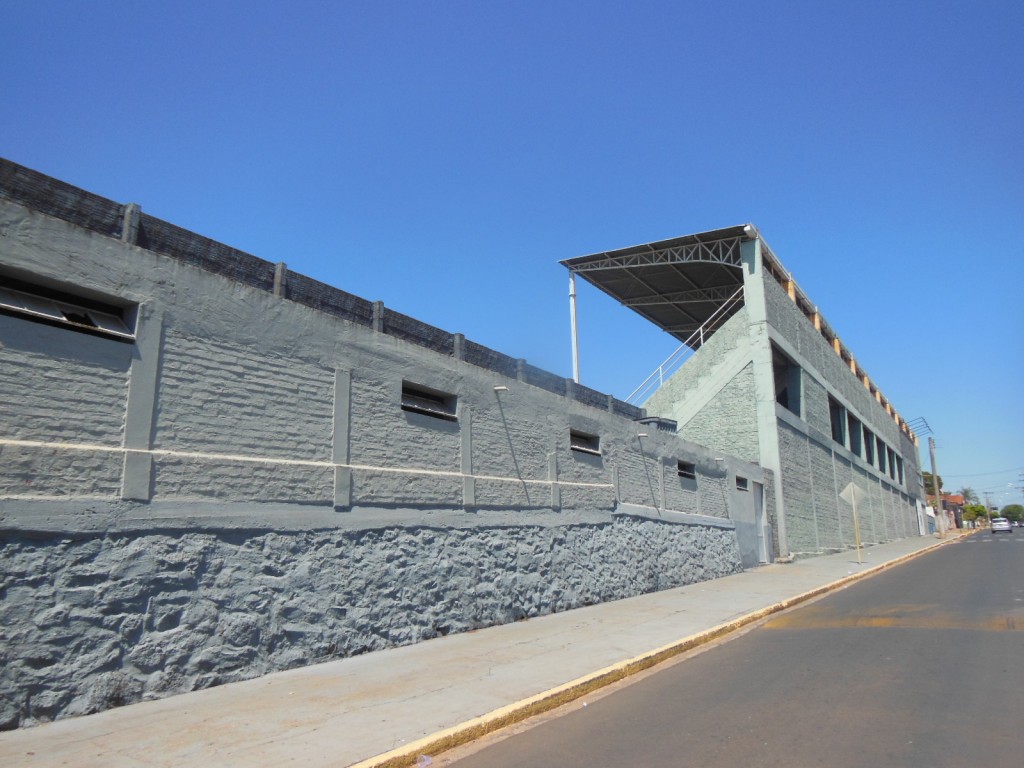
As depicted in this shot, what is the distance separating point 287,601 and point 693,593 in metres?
10.5

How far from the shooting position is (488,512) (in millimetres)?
12148

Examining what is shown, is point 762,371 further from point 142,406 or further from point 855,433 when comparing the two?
point 142,406

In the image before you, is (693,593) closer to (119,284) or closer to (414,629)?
(414,629)

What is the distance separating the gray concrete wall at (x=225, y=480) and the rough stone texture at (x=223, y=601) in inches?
0.8

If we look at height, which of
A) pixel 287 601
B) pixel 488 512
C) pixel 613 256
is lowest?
pixel 287 601

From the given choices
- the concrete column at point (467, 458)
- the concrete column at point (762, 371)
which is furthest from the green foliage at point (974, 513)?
the concrete column at point (467, 458)

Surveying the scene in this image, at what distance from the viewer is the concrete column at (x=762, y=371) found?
84.7 ft

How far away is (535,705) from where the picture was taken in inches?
271

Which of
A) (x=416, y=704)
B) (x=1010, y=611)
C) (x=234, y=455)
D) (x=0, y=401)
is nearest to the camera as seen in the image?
(x=0, y=401)

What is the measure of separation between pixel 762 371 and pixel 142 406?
75.2 feet

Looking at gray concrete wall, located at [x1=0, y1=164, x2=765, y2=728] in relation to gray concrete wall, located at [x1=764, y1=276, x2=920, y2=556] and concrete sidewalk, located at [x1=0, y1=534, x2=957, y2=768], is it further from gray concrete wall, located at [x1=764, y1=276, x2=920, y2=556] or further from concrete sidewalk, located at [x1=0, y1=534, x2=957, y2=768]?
gray concrete wall, located at [x1=764, y1=276, x2=920, y2=556]

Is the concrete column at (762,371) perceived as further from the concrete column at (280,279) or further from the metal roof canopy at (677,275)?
the concrete column at (280,279)

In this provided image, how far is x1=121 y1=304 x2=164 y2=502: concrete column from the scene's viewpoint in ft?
23.7

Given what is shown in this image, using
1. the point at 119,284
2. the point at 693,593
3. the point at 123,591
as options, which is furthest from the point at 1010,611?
the point at 119,284
